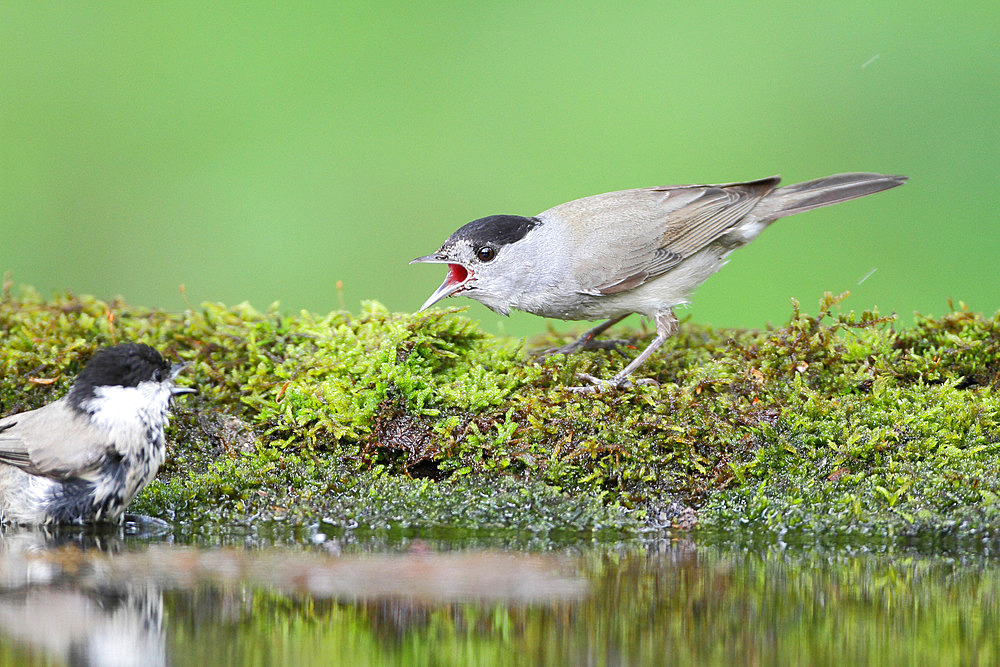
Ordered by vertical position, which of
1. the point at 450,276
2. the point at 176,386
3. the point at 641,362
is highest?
the point at 450,276

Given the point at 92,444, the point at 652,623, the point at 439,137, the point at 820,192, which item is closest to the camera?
the point at 652,623

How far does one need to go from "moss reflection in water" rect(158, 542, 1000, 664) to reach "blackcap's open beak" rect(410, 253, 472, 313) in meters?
2.39

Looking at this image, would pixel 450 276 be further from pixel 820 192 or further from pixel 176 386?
pixel 820 192

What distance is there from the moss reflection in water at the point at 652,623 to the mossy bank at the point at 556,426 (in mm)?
688

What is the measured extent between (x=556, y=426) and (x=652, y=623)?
68.9 inches

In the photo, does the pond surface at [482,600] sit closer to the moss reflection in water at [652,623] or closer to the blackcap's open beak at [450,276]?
the moss reflection in water at [652,623]

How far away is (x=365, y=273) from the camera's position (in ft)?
31.4

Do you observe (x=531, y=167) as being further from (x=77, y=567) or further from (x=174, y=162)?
(x=77, y=567)

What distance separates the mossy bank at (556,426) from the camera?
3.96 metres

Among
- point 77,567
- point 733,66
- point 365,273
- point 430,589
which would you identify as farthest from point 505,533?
point 733,66

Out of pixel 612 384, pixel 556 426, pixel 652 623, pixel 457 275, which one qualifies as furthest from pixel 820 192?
pixel 652 623

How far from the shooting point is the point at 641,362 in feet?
16.8

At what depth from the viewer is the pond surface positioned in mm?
2426

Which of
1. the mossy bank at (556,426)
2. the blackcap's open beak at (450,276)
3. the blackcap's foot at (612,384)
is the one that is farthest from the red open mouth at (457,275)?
the blackcap's foot at (612,384)
